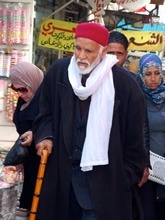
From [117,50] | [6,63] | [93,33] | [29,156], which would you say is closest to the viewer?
[93,33]

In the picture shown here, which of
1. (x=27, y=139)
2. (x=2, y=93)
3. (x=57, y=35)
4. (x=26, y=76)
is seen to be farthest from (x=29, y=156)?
(x=57, y=35)

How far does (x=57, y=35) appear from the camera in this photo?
834 cm

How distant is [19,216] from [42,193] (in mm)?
974

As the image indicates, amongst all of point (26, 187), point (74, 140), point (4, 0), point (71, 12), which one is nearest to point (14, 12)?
point (4, 0)

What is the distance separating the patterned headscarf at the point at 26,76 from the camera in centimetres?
352

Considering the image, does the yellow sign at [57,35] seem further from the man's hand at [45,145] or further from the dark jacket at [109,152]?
the man's hand at [45,145]

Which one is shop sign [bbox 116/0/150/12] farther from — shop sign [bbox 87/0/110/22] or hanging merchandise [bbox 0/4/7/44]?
hanging merchandise [bbox 0/4/7/44]

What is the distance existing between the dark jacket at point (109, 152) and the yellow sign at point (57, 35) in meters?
5.38

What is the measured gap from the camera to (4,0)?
5395mm

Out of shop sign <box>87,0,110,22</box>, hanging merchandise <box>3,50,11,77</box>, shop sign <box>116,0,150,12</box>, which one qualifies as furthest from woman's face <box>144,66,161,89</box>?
shop sign <box>116,0,150,12</box>

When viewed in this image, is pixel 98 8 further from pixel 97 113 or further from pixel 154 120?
pixel 97 113

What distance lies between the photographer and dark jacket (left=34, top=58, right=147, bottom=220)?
2801mm

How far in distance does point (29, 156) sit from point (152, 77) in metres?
1.18

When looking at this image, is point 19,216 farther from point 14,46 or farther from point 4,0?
point 4,0
